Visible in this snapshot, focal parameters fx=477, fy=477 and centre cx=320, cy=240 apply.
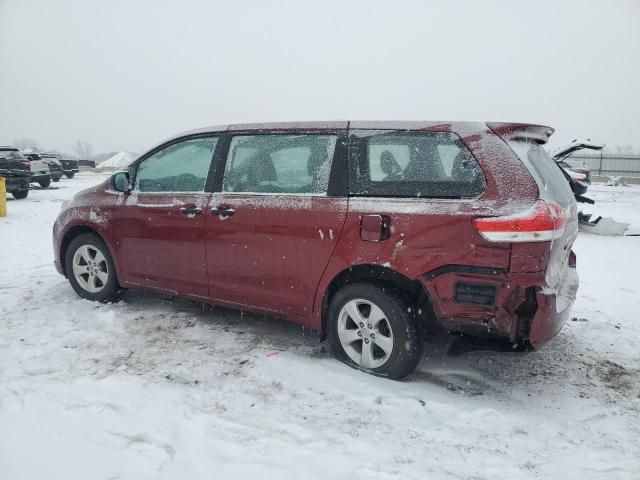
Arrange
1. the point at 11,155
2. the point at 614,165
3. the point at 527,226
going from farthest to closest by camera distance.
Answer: the point at 614,165
the point at 11,155
the point at 527,226

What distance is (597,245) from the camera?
8125 millimetres

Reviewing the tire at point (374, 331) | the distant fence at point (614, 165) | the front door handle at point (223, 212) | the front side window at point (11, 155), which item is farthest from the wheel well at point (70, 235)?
the distant fence at point (614, 165)

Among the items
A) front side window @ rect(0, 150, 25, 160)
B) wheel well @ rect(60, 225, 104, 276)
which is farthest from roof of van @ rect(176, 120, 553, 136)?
front side window @ rect(0, 150, 25, 160)

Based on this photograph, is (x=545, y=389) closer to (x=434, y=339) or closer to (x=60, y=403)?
(x=434, y=339)

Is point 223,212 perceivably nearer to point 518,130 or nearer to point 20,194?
point 518,130

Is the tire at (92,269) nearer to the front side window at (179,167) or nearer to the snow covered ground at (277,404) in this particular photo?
the snow covered ground at (277,404)

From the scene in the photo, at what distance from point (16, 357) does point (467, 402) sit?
311 cm

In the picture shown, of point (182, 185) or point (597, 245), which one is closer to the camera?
point (182, 185)

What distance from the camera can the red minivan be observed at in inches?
107

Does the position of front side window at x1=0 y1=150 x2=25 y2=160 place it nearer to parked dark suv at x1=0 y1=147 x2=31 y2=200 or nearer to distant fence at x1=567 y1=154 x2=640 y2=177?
parked dark suv at x1=0 y1=147 x2=31 y2=200

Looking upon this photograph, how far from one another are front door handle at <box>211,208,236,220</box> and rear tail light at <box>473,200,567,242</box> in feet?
6.00

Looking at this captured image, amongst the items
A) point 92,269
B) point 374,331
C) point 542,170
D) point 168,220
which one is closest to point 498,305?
point 374,331

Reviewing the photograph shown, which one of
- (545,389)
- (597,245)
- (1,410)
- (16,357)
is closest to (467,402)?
(545,389)

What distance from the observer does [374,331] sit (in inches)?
124
